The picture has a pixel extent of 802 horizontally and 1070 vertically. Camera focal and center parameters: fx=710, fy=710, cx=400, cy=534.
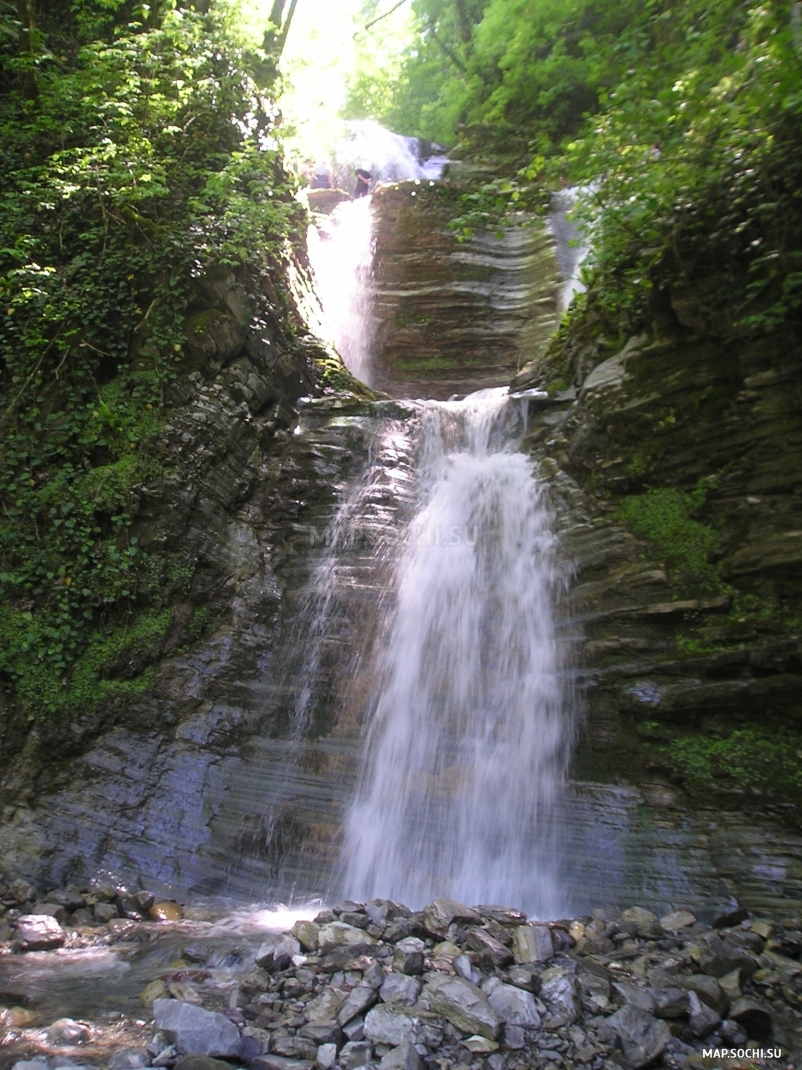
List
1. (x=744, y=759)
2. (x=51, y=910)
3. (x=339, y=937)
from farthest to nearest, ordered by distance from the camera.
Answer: (x=744, y=759)
(x=51, y=910)
(x=339, y=937)

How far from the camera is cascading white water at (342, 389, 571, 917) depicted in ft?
18.2

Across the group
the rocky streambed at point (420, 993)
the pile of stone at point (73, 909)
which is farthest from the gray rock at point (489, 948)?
the pile of stone at point (73, 909)

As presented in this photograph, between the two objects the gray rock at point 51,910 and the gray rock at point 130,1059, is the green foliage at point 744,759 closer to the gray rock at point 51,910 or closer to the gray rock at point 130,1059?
the gray rock at point 130,1059

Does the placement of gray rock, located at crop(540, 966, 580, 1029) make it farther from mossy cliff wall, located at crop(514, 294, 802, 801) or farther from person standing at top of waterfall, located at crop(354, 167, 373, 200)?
person standing at top of waterfall, located at crop(354, 167, 373, 200)

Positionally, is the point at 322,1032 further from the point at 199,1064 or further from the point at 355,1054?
the point at 199,1064

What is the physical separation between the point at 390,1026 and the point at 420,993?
32 centimetres

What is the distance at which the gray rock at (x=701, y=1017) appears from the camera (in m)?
3.54

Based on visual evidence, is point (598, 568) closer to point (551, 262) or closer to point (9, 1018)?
point (9, 1018)

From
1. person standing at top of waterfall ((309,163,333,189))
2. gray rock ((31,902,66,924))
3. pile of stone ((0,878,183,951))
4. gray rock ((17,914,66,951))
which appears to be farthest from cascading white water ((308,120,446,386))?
gray rock ((17,914,66,951))

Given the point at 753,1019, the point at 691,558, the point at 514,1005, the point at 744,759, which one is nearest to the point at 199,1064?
the point at 514,1005

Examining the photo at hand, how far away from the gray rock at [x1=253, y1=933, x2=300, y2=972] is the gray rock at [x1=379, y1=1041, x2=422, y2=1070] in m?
0.98

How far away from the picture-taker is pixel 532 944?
162 inches

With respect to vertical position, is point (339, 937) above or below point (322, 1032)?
above

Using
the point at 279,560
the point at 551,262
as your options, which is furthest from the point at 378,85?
the point at 279,560
